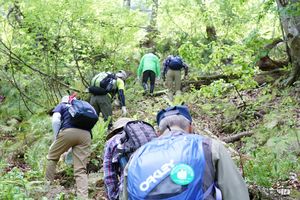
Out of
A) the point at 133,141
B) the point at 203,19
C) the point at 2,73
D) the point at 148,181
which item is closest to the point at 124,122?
the point at 133,141

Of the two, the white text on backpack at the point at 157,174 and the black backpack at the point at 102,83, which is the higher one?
the black backpack at the point at 102,83

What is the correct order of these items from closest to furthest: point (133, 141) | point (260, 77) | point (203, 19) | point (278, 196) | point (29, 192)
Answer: point (133, 141) → point (278, 196) → point (29, 192) → point (260, 77) → point (203, 19)

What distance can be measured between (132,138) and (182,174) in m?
1.18

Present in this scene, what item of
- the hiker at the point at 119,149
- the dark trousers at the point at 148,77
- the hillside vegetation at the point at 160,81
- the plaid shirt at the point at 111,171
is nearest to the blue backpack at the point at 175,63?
the hillside vegetation at the point at 160,81

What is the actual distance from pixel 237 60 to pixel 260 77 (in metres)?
3.47

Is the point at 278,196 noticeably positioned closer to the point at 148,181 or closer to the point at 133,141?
the point at 133,141

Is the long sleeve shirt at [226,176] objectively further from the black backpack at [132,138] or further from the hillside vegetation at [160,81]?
the hillside vegetation at [160,81]

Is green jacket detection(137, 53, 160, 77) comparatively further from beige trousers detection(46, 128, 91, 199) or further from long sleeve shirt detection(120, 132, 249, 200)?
long sleeve shirt detection(120, 132, 249, 200)

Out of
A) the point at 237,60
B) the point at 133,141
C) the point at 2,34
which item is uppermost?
the point at 2,34

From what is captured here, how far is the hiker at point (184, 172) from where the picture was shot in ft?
8.27

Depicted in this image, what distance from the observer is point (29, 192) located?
18.0 feet

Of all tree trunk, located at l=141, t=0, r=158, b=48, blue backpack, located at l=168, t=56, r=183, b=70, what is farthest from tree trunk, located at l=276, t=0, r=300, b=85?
tree trunk, located at l=141, t=0, r=158, b=48

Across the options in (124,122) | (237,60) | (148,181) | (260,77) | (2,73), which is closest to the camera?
(148,181)

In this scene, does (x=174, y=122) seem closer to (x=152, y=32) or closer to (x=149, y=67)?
(x=149, y=67)
